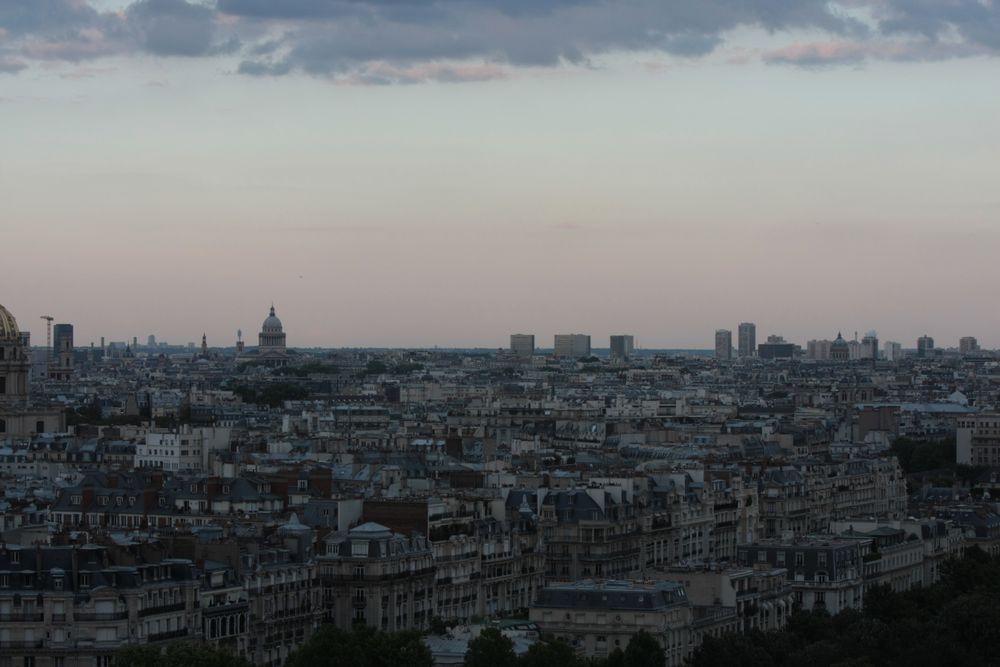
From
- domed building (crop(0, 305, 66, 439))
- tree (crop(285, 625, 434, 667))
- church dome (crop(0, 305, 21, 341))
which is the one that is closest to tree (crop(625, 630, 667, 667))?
tree (crop(285, 625, 434, 667))

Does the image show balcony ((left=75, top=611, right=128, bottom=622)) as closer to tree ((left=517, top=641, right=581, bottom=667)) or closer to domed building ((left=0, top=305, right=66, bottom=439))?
tree ((left=517, top=641, right=581, bottom=667))

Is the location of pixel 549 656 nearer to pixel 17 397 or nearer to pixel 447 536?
pixel 447 536

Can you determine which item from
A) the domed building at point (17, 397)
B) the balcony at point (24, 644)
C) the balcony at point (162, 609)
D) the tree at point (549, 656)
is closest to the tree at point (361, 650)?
the tree at point (549, 656)

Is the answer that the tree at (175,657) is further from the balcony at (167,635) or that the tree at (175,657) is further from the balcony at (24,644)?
the balcony at (167,635)

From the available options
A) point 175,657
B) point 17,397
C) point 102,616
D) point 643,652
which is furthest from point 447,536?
point 17,397

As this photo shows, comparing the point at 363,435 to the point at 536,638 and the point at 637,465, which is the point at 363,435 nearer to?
the point at 637,465

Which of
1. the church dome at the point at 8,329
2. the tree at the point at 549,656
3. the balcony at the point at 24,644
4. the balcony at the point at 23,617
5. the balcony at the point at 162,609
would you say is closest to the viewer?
the balcony at the point at 24,644
